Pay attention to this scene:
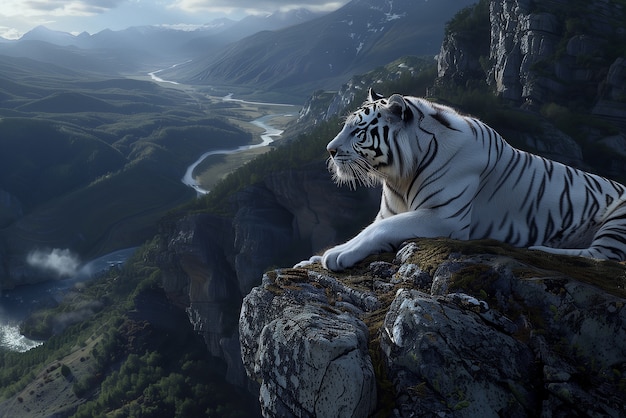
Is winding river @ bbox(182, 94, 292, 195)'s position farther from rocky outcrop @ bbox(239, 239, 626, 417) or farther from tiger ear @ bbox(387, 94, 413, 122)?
rocky outcrop @ bbox(239, 239, 626, 417)

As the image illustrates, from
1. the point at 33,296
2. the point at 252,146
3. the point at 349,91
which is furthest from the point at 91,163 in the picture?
the point at 349,91

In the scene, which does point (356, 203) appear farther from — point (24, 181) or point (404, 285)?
point (24, 181)

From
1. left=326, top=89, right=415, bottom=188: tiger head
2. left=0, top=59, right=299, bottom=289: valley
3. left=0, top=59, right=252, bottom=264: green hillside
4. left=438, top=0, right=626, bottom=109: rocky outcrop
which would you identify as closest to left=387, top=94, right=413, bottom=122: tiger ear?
left=326, top=89, right=415, bottom=188: tiger head

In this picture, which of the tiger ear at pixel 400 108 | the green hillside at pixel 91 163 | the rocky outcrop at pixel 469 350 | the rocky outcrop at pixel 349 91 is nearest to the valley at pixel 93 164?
the green hillside at pixel 91 163

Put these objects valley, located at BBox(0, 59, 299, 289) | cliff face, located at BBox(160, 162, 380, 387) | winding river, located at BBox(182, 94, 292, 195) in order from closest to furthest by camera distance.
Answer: cliff face, located at BBox(160, 162, 380, 387) < valley, located at BBox(0, 59, 299, 289) < winding river, located at BBox(182, 94, 292, 195)

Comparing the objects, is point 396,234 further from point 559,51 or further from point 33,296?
point 33,296

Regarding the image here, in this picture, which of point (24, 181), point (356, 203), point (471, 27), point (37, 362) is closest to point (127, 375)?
point (37, 362)

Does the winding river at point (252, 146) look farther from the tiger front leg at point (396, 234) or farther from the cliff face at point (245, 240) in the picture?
the tiger front leg at point (396, 234)
